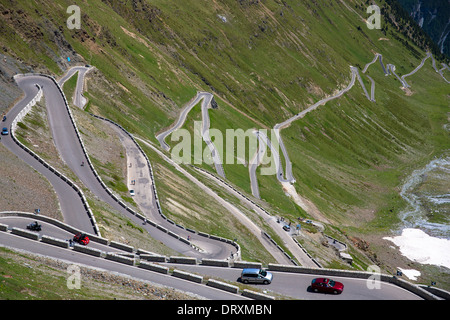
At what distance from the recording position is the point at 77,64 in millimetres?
121500

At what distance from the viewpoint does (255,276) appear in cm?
4275

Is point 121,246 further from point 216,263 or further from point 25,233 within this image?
point 216,263

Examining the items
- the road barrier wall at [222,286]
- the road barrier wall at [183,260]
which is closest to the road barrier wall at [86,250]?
the road barrier wall at [183,260]

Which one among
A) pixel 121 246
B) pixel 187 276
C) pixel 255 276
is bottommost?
pixel 187 276

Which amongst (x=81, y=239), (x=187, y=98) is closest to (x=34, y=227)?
(x=81, y=239)

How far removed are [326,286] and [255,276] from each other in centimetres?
676

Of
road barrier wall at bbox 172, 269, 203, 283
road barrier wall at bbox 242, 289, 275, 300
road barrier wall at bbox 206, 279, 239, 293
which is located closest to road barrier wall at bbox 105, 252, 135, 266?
road barrier wall at bbox 172, 269, 203, 283

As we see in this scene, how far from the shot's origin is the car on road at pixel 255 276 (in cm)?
4272

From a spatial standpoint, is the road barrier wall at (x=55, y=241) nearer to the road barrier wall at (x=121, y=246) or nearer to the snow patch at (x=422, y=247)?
the road barrier wall at (x=121, y=246)

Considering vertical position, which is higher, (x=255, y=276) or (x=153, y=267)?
(x=255, y=276)

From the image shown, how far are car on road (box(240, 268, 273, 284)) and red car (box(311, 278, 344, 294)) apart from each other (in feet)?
14.3

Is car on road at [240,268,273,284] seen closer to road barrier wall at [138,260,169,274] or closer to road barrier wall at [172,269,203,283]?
road barrier wall at [172,269,203,283]
